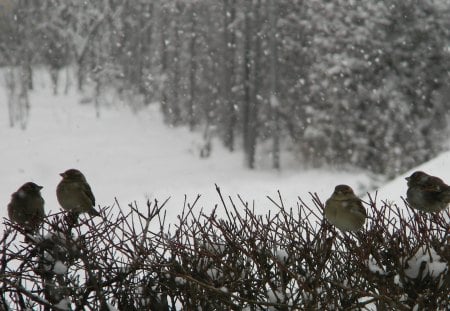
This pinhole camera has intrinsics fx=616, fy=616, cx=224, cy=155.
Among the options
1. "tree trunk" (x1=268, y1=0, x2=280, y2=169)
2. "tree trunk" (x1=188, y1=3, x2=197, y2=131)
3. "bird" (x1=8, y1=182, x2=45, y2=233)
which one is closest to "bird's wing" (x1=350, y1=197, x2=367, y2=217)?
"bird" (x1=8, y1=182, x2=45, y2=233)

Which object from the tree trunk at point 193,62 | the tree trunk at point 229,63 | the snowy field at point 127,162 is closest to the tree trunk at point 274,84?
the snowy field at point 127,162

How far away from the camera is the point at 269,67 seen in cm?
2719

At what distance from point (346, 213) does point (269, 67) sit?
23.7m

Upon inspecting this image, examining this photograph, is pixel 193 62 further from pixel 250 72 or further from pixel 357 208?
pixel 357 208

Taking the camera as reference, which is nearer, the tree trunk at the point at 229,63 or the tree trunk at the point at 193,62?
the tree trunk at the point at 229,63

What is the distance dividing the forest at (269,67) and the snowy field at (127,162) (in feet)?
2.40

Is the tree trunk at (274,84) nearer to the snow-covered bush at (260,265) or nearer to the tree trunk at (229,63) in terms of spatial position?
the tree trunk at (229,63)

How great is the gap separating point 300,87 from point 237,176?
16.1ft

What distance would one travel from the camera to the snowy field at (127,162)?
21.2 metres

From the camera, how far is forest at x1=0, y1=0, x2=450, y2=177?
82.9ft

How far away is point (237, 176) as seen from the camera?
2491cm

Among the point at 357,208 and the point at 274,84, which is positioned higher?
the point at 274,84

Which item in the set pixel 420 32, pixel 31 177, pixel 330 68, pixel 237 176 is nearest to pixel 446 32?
pixel 420 32

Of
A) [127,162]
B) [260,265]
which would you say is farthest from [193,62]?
[260,265]
